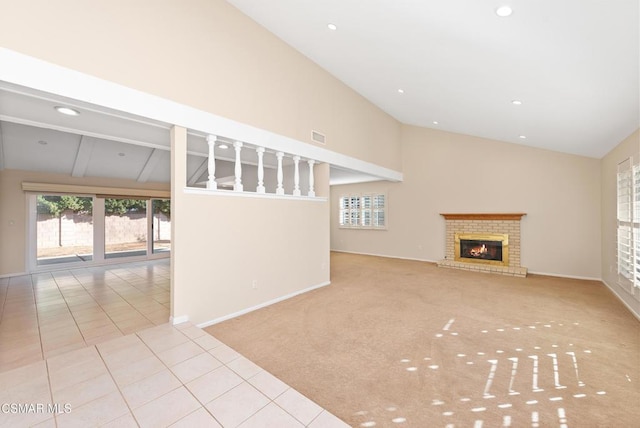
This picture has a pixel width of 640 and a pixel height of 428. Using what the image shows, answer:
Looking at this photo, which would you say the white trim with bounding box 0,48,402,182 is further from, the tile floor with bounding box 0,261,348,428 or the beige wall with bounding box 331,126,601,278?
the beige wall with bounding box 331,126,601,278

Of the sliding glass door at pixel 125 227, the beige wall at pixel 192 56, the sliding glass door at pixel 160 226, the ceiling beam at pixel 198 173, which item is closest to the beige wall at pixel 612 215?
the beige wall at pixel 192 56

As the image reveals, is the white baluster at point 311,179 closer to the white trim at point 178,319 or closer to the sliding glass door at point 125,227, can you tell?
the white trim at point 178,319

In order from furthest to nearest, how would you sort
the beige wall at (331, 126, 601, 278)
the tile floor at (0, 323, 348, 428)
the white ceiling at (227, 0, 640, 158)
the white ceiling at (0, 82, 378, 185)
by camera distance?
the beige wall at (331, 126, 601, 278) < the white ceiling at (0, 82, 378, 185) < the white ceiling at (227, 0, 640, 158) < the tile floor at (0, 323, 348, 428)

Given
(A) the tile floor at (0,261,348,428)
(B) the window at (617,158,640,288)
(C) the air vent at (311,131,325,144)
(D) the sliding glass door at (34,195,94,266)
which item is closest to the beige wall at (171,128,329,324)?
(A) the tile floor at (0,261,348,428)

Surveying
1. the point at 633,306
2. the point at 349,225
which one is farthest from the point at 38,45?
the point at 349,225

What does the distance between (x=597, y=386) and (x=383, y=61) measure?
4384 mm

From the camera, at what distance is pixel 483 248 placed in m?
6.54

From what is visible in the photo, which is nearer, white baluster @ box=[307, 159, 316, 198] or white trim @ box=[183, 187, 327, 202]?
white trim @ box=[183, 187, 327, 202]

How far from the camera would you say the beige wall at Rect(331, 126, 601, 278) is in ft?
18.1

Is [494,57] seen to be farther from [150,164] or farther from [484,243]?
[150,164]

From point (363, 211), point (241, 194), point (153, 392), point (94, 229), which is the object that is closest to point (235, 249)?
point (241, 194)

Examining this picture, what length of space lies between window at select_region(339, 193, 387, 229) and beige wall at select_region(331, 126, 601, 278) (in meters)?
0.26

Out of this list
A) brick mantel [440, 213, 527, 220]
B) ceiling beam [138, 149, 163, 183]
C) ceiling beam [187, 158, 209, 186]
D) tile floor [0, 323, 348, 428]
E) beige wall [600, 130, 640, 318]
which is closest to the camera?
tile floor [0, 323, 348, 428]

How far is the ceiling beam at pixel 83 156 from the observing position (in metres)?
5.25
